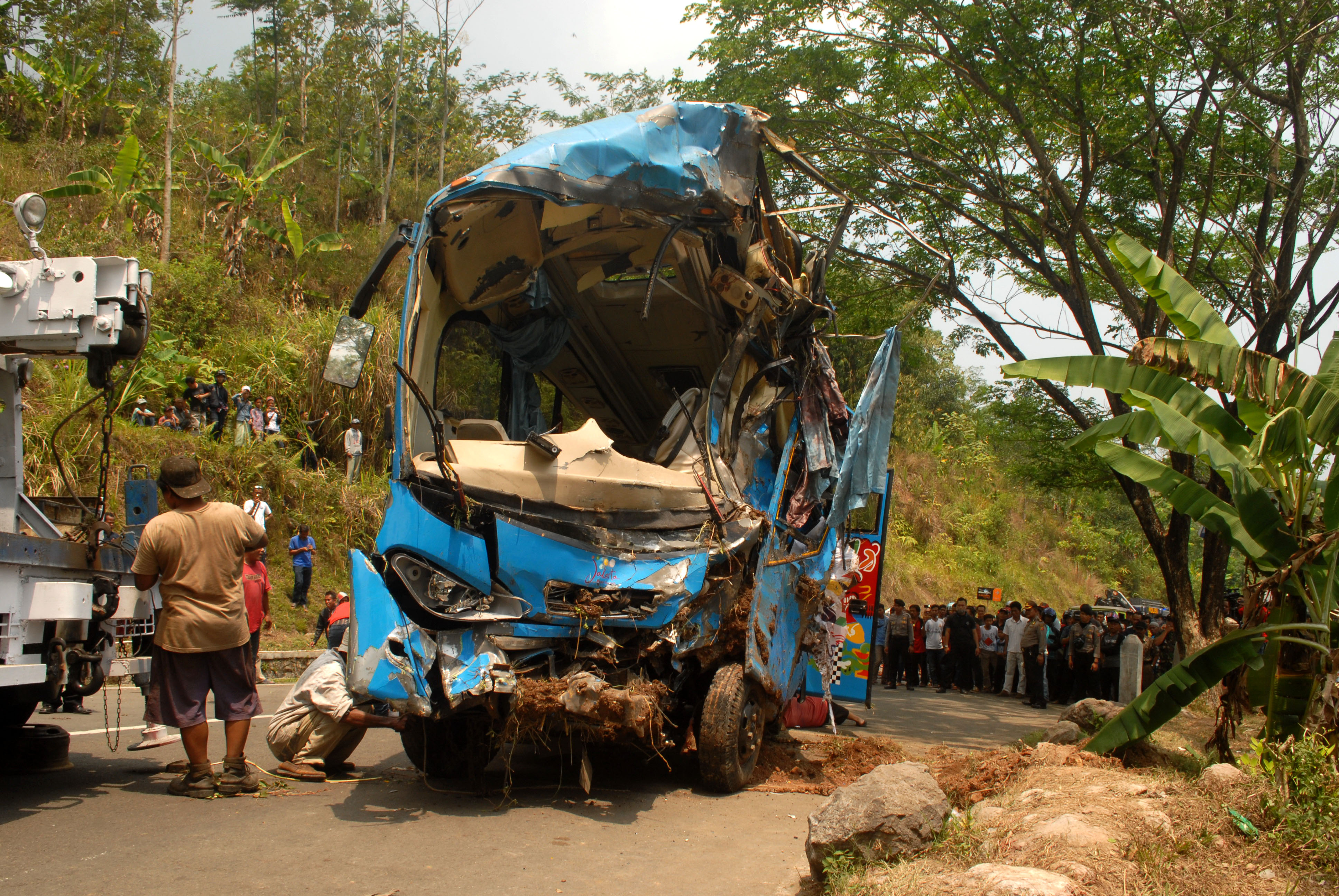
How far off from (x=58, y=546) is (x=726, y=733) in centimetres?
366

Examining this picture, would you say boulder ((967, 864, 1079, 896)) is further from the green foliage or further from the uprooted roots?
the uprooted roots

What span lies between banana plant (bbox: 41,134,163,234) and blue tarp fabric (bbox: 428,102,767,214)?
Result: 15.7 metres

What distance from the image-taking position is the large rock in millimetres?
4180

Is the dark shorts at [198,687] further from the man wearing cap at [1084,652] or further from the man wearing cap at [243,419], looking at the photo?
the man wearing cap at [1084,652]

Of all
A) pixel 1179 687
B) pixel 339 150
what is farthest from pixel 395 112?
pixel 1179 687

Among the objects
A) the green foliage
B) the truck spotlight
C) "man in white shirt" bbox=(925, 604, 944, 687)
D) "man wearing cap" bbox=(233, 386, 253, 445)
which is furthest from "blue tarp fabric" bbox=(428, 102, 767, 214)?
"man in white shirt" bbox=(925, 604, 944, 687)

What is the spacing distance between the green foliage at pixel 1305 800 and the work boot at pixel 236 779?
5024 millimetres

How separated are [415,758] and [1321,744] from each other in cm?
486

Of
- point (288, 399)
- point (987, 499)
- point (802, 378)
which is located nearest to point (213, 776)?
point (802, 378)

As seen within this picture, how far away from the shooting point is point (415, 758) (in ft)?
19.9

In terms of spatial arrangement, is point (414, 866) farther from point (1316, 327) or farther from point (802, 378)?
point (1316, 327)

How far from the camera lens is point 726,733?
5844 millimetres

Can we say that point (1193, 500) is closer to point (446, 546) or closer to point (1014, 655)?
point (446, 546)

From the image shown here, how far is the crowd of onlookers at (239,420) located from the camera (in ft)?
50.5
